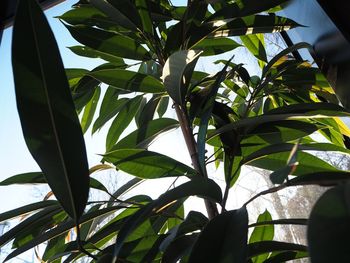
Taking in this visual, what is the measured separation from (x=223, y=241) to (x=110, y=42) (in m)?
0.54

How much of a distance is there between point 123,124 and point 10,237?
17.6 inches

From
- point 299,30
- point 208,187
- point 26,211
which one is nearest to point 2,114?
point 26,211

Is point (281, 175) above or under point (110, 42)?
under

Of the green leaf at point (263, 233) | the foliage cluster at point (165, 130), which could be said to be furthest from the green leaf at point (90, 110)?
the green leaf at point (263, 233)

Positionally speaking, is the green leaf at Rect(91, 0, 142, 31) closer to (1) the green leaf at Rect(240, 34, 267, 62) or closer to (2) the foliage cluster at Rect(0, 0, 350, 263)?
(2) the foliage cluster at Rect(0, 0, 350, 263)

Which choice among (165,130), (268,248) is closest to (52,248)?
(165,130)

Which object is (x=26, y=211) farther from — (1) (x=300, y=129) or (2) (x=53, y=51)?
(1) (x=300, y=129)

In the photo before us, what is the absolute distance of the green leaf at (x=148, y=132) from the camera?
2.11 ft

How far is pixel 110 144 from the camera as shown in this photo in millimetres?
858

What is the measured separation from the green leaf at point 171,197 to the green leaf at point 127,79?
1.04 ft

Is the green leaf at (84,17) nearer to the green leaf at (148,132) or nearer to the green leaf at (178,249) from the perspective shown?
the green leaf at (148,132)

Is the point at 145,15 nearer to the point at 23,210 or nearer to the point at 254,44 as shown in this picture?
the point at 254,44

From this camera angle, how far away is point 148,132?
0.65 metres

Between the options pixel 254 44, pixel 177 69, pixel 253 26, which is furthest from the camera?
pixel 254 44
